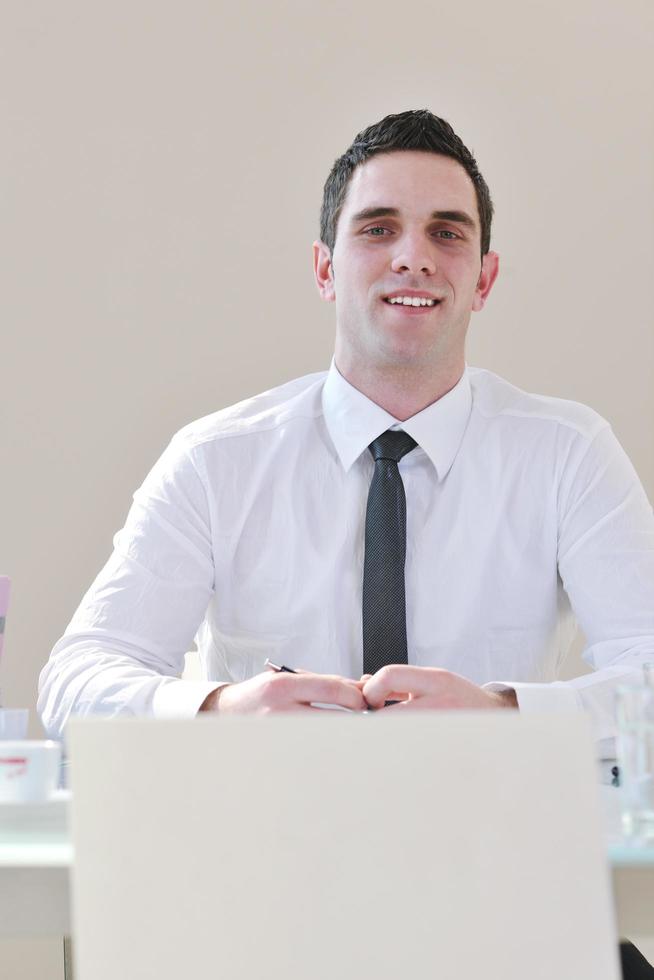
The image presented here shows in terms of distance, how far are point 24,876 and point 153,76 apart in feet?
8.40

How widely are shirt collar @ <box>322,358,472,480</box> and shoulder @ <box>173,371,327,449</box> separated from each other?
0.04 metres

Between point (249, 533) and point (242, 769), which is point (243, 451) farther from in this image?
point (242, 769)

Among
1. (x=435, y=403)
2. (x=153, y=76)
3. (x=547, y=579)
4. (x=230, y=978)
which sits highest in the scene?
(x=153, y=76)

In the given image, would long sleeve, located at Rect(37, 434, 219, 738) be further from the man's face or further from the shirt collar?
the man's face

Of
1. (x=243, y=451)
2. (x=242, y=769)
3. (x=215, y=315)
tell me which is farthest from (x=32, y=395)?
(x=242, y=769)

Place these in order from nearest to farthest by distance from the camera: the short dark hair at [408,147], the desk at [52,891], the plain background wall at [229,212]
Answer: the desk at [52,891], the short dark hair at [408,147], the plain background wall at [229,212]

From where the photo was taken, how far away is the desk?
2.69 ft

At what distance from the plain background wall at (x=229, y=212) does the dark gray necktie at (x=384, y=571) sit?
4.19ft

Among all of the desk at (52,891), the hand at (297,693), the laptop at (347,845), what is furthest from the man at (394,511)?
the laptop at (347,845)

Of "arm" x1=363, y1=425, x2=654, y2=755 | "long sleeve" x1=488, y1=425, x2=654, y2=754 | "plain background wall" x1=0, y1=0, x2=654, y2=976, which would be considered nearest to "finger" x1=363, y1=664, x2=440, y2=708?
"arm" x1=363, y1=425, x2=654, y2=755

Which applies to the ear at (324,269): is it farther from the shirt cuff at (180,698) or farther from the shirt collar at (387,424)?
the shirt cuff at (180,698)

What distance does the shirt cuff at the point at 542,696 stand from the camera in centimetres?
139

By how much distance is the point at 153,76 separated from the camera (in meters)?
3.07

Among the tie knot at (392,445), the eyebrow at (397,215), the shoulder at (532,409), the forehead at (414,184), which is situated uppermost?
the forehead at (414,184)
